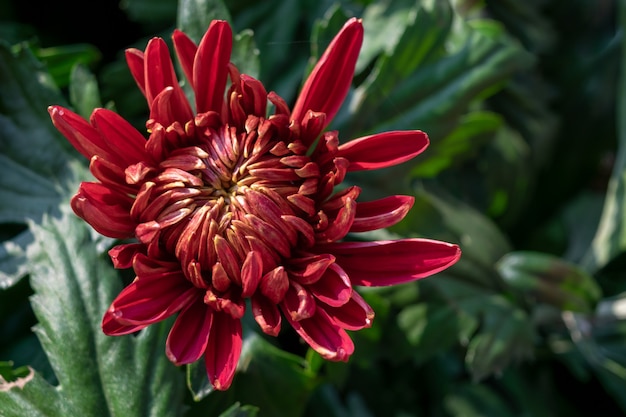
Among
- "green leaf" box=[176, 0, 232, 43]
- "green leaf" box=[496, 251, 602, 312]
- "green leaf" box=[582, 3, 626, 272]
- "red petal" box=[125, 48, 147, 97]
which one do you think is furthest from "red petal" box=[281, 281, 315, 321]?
"green leaf" box=[582, 3, 626, 272]

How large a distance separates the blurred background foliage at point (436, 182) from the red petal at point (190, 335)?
132mm

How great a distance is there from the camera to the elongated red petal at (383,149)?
944 millimetres

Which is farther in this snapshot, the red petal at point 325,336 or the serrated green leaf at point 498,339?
the serrated green leaf at point 498,339

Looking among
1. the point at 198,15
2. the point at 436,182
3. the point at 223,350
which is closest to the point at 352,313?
the point at 223,350

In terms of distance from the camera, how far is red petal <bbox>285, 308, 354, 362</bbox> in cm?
83

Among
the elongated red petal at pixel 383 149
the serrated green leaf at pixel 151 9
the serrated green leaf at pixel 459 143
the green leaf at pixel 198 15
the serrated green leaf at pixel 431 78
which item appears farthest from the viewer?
the serrated green leaf at pixel 151 9

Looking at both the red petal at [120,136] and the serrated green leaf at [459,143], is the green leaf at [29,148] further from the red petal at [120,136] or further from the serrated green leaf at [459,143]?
the serrated green leaf at [459,143]

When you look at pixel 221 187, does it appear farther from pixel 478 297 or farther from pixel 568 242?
pixel 568 242

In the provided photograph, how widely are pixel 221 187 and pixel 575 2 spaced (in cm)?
132

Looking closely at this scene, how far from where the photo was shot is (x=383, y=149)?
0.96 m

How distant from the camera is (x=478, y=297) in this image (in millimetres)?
1424

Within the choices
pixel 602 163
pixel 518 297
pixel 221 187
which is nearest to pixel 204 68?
pixel 221 187

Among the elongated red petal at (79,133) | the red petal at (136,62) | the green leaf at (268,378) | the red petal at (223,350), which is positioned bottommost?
the green leaf at (268,378)

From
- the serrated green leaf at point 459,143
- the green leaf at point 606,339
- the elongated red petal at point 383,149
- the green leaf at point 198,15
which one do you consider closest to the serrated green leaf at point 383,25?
the serrated green leaf at point 459,143
